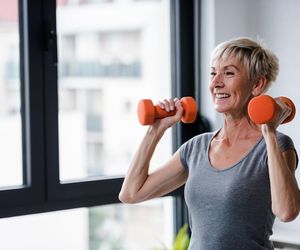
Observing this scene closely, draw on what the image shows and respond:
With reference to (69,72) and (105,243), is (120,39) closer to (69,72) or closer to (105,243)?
(69,72)

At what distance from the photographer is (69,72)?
7.76 feet

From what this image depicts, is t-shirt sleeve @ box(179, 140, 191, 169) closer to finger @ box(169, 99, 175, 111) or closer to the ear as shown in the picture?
finger @ box(169, 99, 175, 111)

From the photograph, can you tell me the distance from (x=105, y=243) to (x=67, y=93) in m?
0.68

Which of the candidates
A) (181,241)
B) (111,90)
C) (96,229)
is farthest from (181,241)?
(111,90)

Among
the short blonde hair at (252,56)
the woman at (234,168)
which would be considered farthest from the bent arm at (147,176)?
the short blonde hair at (252,56)

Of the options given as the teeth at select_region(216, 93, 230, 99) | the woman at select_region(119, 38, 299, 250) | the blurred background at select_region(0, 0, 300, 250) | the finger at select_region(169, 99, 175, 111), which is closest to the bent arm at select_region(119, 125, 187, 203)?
the woman at select_region(119, 38, 299, 250)

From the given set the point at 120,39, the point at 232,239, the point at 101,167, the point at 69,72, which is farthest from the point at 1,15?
the point at 232,239

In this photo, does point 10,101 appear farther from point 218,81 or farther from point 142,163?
point 218,81

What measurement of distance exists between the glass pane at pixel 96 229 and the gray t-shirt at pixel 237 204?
95 cm

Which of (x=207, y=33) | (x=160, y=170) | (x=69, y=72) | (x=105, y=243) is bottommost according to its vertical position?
(x=105, y=243)

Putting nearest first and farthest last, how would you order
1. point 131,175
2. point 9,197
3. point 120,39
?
point 131,175, point 9,197, point 120,39

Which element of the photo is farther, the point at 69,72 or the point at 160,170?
the point at 69,72

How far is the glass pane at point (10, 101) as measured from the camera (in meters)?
2.21

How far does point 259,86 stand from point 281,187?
346 mm
